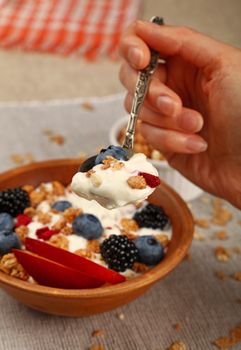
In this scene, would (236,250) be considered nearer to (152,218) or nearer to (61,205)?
(152,218)

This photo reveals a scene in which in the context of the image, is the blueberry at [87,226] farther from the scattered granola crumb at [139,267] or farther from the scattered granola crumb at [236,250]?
the scattered granola crumb at [236,250]

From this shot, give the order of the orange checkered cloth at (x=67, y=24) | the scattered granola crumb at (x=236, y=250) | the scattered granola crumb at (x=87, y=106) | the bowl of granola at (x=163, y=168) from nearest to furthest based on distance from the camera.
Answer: the scattered granola crumb at (x=236, y=250), the bowl of granola at (x=163, y=168), the scattered granola crumb at (x=87, y=106), the orange checkered cloth at (x=67, y=24)

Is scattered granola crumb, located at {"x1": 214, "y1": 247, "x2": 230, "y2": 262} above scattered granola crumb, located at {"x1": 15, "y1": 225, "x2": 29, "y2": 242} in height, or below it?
below

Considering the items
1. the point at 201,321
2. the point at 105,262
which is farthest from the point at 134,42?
the point at 201,321

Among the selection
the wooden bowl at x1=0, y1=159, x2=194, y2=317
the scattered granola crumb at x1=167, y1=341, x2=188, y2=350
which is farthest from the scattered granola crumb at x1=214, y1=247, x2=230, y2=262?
the scattered granola crumb at x1=167, y1=341, x2=188, y2=350

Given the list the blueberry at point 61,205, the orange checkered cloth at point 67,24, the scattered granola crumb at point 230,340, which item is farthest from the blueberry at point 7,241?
the orange checkered cloth at point 67,24

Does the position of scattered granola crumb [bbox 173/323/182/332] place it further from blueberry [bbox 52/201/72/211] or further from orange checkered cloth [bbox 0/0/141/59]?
orange checkered cloth [bbox 0/0/141/59]

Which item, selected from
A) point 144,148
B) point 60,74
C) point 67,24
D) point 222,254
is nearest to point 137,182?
point 222,254
